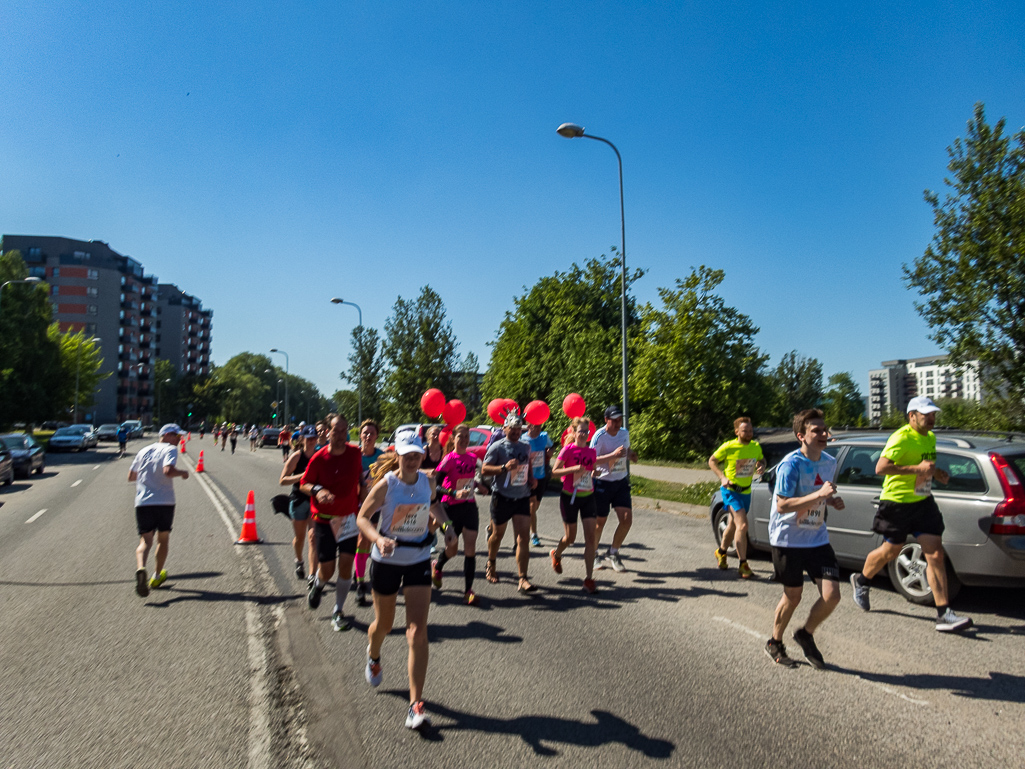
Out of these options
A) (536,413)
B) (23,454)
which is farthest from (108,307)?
(536,413)

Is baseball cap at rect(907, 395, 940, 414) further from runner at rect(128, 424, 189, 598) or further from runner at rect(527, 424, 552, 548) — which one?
runner at rect(128, 424, 189, 598)

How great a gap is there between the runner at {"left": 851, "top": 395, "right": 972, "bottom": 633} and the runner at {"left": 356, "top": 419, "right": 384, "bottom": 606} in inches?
186

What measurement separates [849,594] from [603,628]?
9.52ft

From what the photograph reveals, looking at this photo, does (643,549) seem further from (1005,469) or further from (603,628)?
(1005,469)

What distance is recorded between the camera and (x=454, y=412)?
11117 millimetres

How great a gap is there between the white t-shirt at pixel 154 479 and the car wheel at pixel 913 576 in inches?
297

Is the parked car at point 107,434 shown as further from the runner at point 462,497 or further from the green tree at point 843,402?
the green tree at point 843,402

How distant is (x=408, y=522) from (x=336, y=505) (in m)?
2.50

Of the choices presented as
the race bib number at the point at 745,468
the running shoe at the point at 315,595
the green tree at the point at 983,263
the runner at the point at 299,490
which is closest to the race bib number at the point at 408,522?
the running shoe at the point at 315,595

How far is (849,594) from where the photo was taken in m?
7.15

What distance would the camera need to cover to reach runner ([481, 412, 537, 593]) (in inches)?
281

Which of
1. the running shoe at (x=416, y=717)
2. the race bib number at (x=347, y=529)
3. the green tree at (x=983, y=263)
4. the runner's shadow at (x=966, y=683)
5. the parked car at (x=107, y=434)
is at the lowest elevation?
the parked car at (x=107, y=434)

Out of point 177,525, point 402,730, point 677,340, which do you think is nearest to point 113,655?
point 402,730

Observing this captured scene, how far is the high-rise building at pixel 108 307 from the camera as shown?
104438 millimetres
